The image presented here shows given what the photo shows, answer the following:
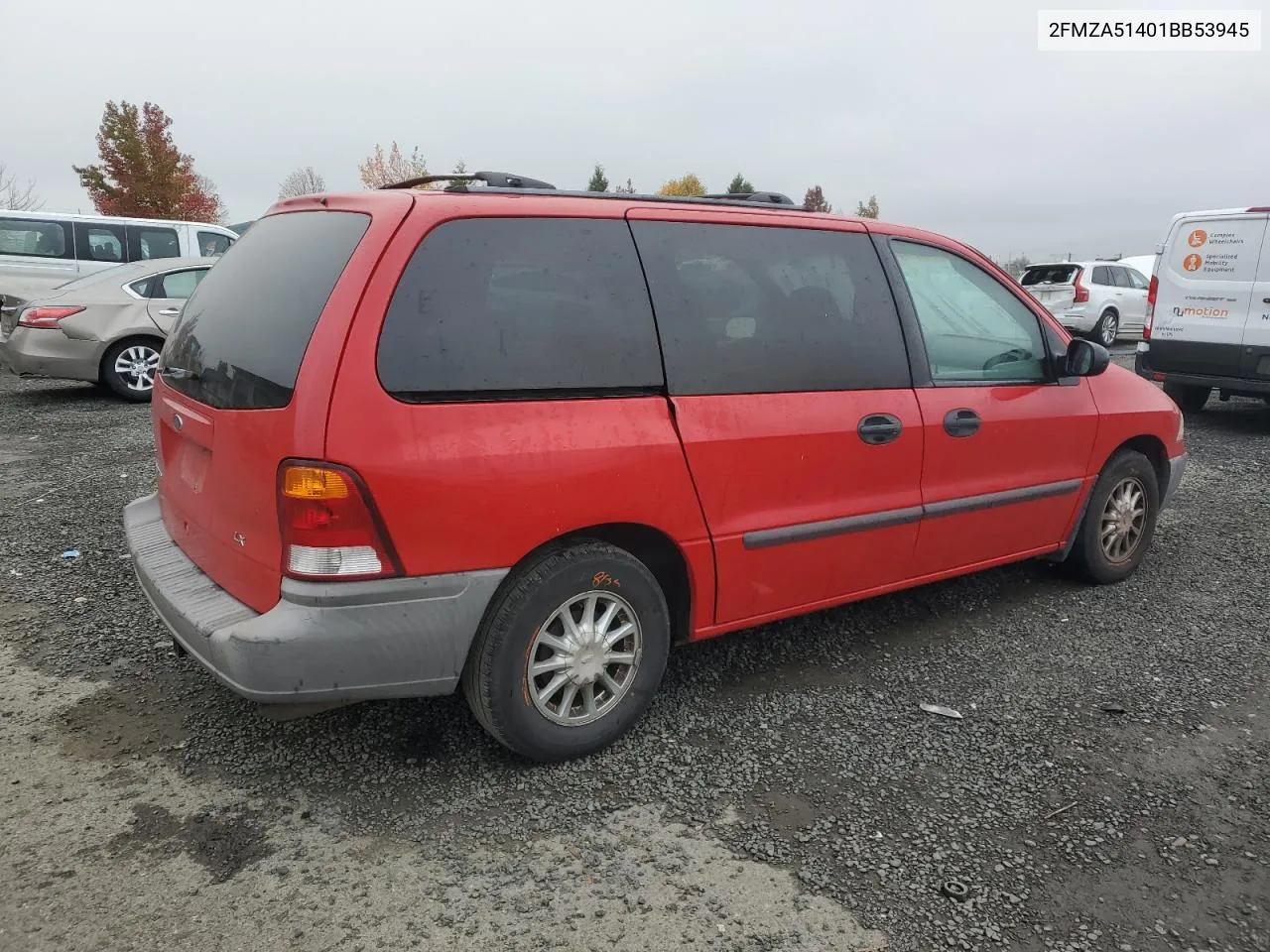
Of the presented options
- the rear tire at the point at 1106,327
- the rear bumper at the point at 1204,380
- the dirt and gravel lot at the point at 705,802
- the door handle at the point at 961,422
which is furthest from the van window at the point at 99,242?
the rear tire at the point at 1106,327

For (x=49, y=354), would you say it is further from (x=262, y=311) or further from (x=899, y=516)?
(x=899, y=516)

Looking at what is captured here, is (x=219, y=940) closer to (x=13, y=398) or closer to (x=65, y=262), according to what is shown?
(x=13, y=398)

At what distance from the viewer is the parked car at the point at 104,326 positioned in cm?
916

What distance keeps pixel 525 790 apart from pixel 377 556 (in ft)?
2.90

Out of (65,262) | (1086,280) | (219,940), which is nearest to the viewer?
(219,940)

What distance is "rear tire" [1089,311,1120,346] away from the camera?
1850cm

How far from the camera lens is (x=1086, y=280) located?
18.2 metres

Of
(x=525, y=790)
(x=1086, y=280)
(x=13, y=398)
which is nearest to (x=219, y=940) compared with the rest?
(x=525, y=790)

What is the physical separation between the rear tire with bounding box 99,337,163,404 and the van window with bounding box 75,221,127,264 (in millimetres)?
3520

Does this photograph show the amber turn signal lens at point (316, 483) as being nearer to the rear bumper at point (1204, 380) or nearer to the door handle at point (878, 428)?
the door handle at point (878, 428)

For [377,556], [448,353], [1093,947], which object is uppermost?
[448,353]

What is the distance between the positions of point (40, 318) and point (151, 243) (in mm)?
3675

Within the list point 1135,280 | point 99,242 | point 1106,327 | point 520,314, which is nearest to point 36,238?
point 99,242

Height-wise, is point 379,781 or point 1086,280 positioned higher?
point 1086,280
